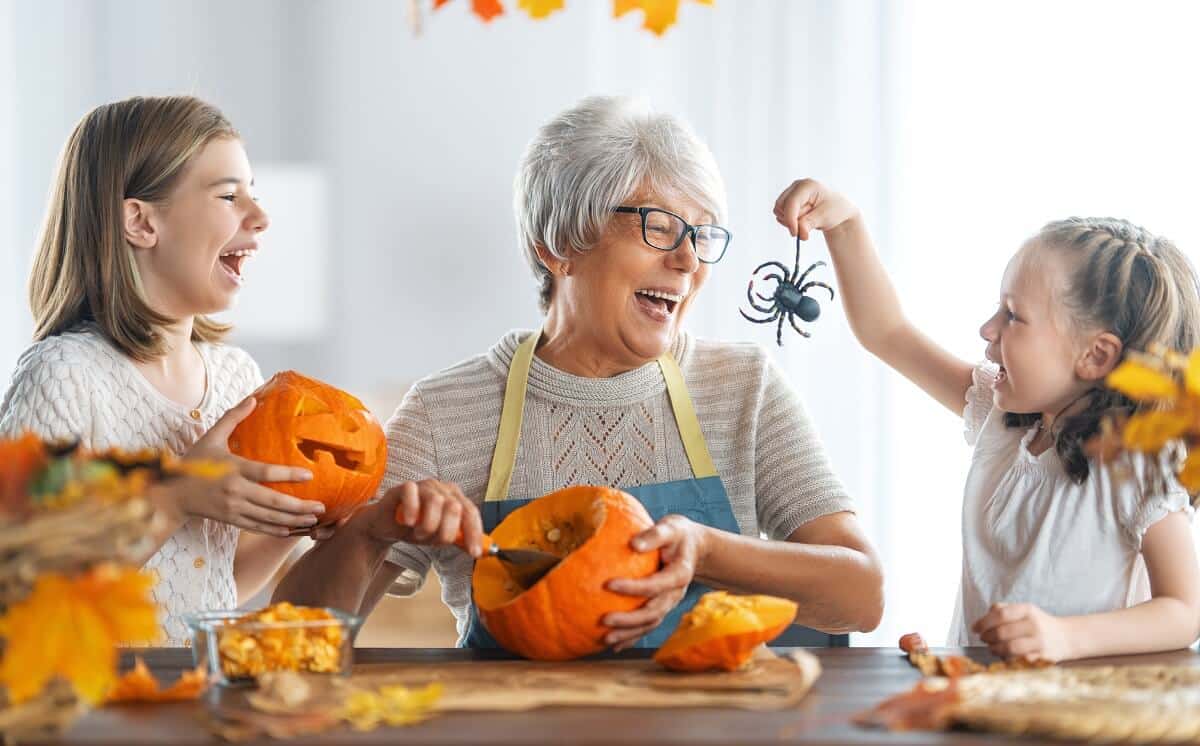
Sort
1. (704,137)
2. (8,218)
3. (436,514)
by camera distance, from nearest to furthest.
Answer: (436,514) < (704,137) < (8,218)

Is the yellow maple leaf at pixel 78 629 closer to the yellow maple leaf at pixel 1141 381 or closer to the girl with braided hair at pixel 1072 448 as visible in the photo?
the yellow maple leaf at pixel 1141 381

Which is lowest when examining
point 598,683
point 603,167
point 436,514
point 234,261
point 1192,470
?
point 598,683

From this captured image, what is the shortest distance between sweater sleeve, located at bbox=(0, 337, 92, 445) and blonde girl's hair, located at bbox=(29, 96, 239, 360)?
104 millimetres

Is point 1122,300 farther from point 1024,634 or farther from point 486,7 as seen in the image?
point 486,7

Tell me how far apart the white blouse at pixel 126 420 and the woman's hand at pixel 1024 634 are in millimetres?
1009

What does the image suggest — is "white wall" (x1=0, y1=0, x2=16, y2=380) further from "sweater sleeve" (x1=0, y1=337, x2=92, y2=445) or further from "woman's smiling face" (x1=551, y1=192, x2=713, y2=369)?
"woman's smiling face" (x1=551, y1=192, x2=713, y2=369)

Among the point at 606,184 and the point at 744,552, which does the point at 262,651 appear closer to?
the point at 744,552

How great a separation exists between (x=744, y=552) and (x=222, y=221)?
892 millimetres

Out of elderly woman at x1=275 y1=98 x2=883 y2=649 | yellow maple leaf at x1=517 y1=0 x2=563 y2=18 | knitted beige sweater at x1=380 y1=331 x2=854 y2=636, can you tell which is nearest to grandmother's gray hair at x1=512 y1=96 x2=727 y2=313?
elderly woman at x1=275 y1=98 x2=883 y2=649

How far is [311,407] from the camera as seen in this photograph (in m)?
1.51

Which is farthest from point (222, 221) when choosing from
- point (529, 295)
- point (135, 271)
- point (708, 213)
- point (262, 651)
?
point (529, 295)

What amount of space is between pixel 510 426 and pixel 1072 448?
78 cm

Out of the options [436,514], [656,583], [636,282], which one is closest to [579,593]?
[656,583]

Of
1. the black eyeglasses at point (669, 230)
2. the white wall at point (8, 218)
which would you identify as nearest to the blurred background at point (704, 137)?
the white wall at point (8, 218)
